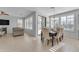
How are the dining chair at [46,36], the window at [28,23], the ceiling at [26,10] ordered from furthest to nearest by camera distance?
the dining chair at [46,36]
the window at [28,23]
the ceiling at [26,10]

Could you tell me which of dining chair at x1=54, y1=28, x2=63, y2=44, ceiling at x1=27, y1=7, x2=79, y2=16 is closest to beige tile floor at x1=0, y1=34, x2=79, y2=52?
dining chair at x1=54, y1=28, x2=63, y2=44

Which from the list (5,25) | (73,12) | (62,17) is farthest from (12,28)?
(73,12)

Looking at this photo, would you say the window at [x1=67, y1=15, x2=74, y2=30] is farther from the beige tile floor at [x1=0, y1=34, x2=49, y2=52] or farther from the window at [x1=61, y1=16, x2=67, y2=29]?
the beige tile floor at [x1=0, y1=34, x2=49, y2=52]

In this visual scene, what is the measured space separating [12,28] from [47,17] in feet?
4.40

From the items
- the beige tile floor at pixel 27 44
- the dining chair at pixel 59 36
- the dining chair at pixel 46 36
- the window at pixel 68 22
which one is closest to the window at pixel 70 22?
the window at pixel 68 22

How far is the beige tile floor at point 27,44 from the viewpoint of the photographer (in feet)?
8.93

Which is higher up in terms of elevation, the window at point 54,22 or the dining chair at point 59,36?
the window at point 54,22

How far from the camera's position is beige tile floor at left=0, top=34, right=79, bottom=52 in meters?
2.72

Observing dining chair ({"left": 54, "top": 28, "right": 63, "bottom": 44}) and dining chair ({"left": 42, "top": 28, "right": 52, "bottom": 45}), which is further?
dining chair ({"left": 42, "top": 28, "right": 52, "bottom": 45})

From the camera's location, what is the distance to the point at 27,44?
9.29ft

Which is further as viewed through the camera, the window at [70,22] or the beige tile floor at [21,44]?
the window at [70,22]

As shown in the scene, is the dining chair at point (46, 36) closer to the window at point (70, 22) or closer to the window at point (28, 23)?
the window at point (28, 23)
